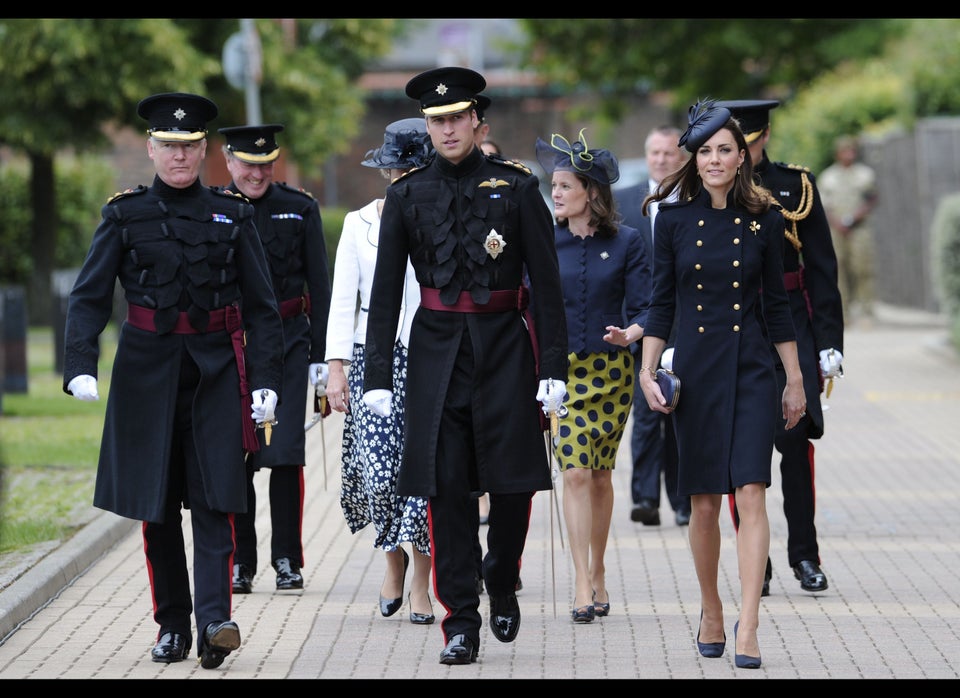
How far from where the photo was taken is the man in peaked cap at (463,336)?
6.64m

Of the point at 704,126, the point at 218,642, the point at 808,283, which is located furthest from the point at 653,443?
the point at 218,642

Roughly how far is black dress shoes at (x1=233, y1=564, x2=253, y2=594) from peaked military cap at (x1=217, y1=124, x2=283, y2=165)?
6.12 ft

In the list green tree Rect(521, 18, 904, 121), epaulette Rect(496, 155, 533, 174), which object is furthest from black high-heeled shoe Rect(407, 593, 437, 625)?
green tree Rect(521, 18, 904, 121)

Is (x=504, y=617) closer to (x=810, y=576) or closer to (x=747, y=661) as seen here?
(x=747, y=661)

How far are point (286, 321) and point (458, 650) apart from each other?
2.48 m

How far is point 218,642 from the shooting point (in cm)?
649

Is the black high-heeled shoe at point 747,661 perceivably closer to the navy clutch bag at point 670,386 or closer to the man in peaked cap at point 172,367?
the navy clutch bag at point 670,386

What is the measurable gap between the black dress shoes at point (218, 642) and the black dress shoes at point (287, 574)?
5.81ft

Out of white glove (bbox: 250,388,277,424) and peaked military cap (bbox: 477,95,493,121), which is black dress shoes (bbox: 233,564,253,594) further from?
peaked military cap (bbox: 477,95,493,121)

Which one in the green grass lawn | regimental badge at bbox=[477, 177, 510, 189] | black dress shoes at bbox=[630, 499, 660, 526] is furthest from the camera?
black dress shoes at bbox=[630, 499, 660, 526]

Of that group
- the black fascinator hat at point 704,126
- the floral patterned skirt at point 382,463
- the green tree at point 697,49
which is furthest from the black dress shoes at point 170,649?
the green tree at point 697,49

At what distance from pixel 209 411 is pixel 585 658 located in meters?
1.65

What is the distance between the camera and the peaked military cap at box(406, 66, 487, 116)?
6625 mm

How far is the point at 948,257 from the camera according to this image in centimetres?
1809
